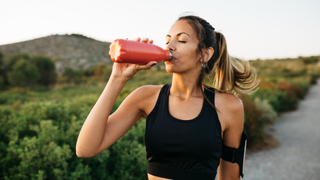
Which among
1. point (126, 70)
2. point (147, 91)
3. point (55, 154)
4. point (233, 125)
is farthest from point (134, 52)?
point (55, 154)

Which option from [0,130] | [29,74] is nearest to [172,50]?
[0,130]

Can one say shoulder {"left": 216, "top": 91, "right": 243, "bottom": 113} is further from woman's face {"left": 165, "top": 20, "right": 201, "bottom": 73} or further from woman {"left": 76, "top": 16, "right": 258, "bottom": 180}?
woman's face {"left": 165, "top": 20, "right": 201, "bottom": 73}

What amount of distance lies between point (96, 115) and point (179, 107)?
2.28ft

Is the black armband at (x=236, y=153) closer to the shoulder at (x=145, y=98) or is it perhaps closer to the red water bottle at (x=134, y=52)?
the shoulder at (x=145, y=98)

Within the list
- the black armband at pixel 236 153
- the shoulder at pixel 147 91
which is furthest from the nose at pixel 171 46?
the black armband at pixel 236 153

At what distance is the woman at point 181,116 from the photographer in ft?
4.91

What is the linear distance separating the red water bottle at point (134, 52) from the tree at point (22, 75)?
24.0 m

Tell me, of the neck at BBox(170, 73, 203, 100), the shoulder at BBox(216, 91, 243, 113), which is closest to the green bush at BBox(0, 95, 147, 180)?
the neck at BBox(170, 73, 203, 100)

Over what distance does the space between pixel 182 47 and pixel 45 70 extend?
28.3 m

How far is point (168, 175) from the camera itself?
1593 millimetres

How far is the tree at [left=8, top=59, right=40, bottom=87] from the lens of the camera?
20703 millimetres

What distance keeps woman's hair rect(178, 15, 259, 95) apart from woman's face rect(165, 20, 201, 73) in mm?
60

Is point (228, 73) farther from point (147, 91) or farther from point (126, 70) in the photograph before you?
point (126, 70)

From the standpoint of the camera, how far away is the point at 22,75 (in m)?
20.9
